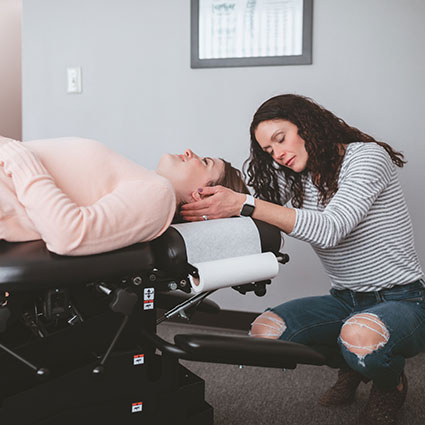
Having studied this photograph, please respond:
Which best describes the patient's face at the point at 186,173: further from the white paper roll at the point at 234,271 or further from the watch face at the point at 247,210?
the white paper roll at the point at 234,271

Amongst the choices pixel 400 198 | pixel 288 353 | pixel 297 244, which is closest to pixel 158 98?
pixel 297 244

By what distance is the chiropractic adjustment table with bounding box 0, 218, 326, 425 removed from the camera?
0.86 meters

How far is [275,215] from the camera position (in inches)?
48.2

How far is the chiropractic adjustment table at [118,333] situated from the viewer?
2.82 ft

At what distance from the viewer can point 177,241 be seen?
95 centimetres

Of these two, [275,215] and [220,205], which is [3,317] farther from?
[275,215]

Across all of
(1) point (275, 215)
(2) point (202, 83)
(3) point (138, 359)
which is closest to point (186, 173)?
(1) point (275, 215)

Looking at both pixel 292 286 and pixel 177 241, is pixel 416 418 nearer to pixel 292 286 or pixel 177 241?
pixel 292 286

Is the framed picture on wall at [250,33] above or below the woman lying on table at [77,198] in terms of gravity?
above

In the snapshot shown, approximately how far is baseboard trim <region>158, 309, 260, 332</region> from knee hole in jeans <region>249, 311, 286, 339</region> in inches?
29.4

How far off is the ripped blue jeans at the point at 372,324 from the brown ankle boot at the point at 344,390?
0.26 feet

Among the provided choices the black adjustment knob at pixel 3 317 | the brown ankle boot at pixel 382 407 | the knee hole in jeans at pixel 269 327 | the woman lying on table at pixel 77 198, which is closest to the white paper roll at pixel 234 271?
the woman lying on table at pixel 77 198

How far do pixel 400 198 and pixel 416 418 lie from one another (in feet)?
2.19

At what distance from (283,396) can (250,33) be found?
145cm
